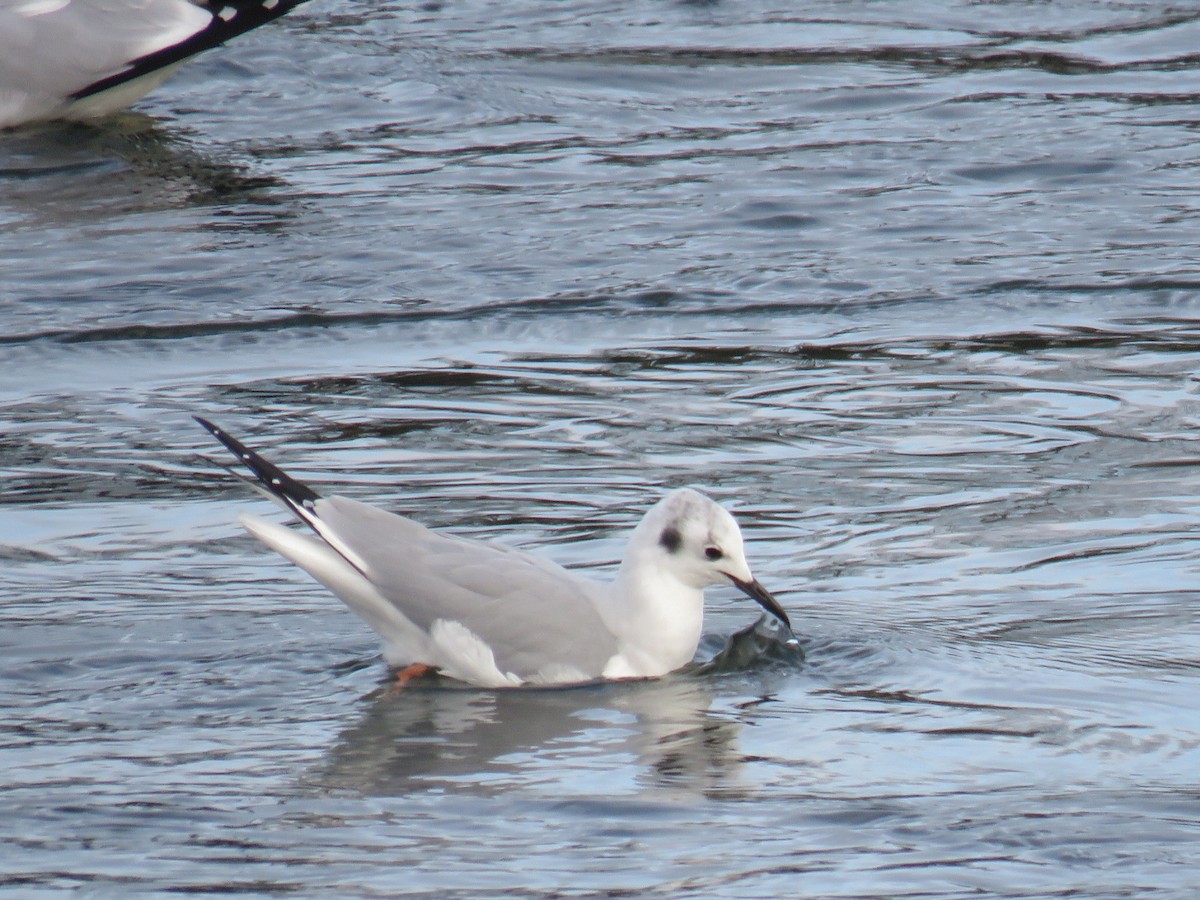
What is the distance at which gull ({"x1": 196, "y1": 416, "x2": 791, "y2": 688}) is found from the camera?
6188mm

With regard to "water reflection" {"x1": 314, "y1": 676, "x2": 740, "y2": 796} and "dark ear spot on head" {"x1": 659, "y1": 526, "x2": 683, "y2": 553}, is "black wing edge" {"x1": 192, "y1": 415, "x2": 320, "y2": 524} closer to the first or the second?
"water reflection" {"x1": 314, "y1": 676, "x2": 740, "y2": 796}

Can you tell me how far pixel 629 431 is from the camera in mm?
7965

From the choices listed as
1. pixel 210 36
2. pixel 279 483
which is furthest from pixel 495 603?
pixel 210 36

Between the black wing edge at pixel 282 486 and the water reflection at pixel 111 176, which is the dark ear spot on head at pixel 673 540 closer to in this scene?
the black wing edge at pixel 282 486

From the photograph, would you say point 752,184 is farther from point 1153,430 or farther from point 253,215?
point 1153,430

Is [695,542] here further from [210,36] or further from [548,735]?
[210,36]

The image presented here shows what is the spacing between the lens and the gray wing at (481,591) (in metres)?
6.19

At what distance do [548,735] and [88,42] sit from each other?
22.8 ft

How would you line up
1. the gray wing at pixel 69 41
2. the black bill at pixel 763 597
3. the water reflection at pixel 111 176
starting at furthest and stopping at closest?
the gray wing at pixel 69 41 < the water reflection at pixel 111 176 < the black bill at pixel 763 597

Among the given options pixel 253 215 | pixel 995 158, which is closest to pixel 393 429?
pixel 253 215

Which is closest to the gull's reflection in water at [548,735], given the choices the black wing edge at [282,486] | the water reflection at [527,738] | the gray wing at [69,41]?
the water reflection at [527,738]

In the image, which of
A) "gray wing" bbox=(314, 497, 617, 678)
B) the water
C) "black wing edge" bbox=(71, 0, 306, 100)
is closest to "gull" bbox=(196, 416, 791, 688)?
"gray wing" bbox=(314, 497, 617, 678)

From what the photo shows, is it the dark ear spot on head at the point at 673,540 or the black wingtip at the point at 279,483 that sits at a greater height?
the black wingtip at the point at 279,483

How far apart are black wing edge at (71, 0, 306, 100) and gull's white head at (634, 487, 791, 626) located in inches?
241
